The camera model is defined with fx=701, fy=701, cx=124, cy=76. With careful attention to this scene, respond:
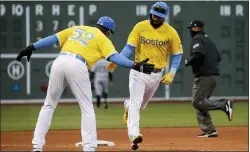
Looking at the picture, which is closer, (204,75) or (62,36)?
(62,36)

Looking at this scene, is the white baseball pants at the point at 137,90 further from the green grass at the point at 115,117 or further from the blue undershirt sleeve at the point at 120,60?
the green grass at the point at 115,117

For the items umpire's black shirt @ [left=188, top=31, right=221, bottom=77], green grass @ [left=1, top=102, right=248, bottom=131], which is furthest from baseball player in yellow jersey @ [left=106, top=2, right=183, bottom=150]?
green grass @ [left=1, top=102, right=248, bottom=131]

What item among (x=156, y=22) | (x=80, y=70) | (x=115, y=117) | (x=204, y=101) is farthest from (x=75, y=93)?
(x=115, y=117)

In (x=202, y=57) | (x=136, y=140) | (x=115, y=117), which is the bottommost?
(x=115, y=117)

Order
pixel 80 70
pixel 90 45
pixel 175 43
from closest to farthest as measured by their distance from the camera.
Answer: pixel 80 70 → pixel 90 45 → pixel 175 43

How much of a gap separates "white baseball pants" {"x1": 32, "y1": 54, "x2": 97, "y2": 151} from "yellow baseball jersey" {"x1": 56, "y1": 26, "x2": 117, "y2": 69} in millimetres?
120

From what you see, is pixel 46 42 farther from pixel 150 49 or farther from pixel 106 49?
pixel 150 49

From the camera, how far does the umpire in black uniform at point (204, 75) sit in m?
12.0

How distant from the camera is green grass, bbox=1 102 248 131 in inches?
628

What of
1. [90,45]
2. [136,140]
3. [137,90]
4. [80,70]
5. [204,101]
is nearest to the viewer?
[80,70]

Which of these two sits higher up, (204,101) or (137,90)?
(137,90)

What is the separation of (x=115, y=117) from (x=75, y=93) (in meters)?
9.66

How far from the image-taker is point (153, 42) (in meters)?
10.0

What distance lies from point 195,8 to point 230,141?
12.0m
